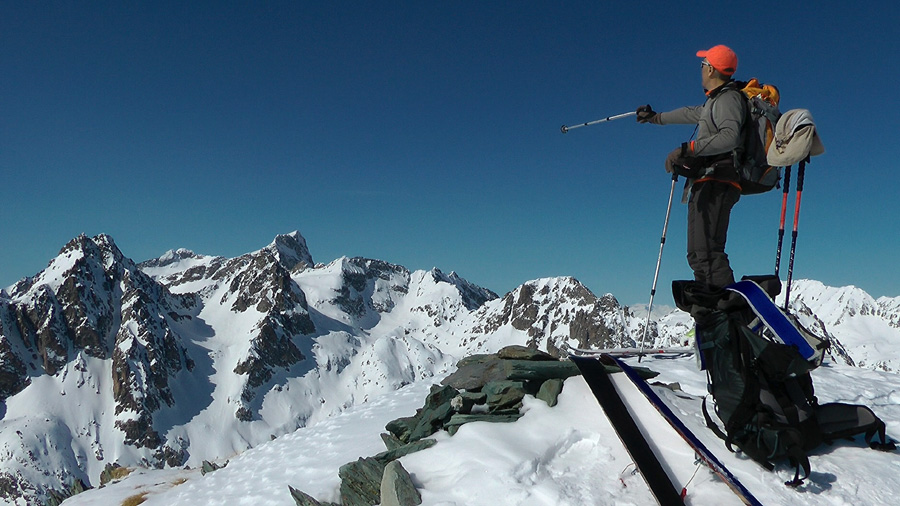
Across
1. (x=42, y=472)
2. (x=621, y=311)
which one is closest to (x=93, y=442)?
(x=42, y=472)

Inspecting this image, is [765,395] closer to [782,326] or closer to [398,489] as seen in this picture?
[782,326]

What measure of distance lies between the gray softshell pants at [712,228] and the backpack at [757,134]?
34 cm

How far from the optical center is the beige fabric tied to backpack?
5551 millimetres

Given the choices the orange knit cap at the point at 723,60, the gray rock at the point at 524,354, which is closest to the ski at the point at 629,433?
the gray rock at the point at 524,354

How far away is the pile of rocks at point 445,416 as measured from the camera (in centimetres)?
705

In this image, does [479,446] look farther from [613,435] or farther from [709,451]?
[709,451]

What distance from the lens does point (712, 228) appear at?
651 cm

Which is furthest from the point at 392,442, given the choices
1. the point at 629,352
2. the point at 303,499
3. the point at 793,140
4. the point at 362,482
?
the point at 793,140

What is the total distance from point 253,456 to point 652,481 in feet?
35.4

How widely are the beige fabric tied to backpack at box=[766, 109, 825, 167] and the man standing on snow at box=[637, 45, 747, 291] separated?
1.40 ft

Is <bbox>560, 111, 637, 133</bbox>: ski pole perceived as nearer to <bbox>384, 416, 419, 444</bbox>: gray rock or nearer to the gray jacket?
the gray jacket

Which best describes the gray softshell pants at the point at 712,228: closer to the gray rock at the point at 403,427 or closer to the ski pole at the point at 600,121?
the ski pole at the point at 600,121

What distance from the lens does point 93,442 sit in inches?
7746

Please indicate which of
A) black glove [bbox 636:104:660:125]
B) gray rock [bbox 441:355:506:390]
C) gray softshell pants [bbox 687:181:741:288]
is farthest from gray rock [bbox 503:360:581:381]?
black glove [bbox 636:104:660:125]
